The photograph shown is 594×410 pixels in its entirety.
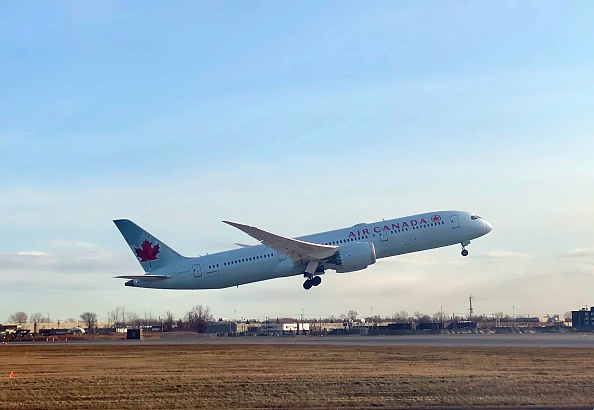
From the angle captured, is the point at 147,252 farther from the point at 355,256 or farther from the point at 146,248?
the point at 355,256

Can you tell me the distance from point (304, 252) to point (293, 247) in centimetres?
94

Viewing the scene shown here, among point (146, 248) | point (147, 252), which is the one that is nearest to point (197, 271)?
point (147, 252)

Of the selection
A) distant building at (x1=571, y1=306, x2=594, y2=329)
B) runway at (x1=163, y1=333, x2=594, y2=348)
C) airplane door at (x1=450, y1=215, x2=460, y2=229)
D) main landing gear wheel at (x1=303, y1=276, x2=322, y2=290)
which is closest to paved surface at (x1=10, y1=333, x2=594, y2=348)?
runway at (x1=163, y1=333, x2=594, y2=348)

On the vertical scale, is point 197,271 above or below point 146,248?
below

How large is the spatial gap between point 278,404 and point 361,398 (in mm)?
2539

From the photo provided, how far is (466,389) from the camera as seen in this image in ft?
81.0

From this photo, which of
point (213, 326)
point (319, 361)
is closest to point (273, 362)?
point (319, 361)

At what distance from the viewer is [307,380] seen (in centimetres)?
2716

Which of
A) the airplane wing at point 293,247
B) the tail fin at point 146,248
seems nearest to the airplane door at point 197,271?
the tail fin at point 146,248

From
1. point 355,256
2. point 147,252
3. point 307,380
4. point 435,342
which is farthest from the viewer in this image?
point 147,252

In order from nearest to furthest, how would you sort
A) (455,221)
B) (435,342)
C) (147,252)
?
(435,342)
(455,221)
(147,252)

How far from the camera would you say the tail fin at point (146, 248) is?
190 ft

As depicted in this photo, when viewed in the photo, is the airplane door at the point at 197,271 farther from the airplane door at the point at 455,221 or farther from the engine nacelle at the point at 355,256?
the airplane door at the point at 455,221

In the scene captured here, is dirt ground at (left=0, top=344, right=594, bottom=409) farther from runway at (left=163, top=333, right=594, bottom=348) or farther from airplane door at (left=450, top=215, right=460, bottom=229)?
airplane door at (left=450, top=215, right=460, bottom=229)
